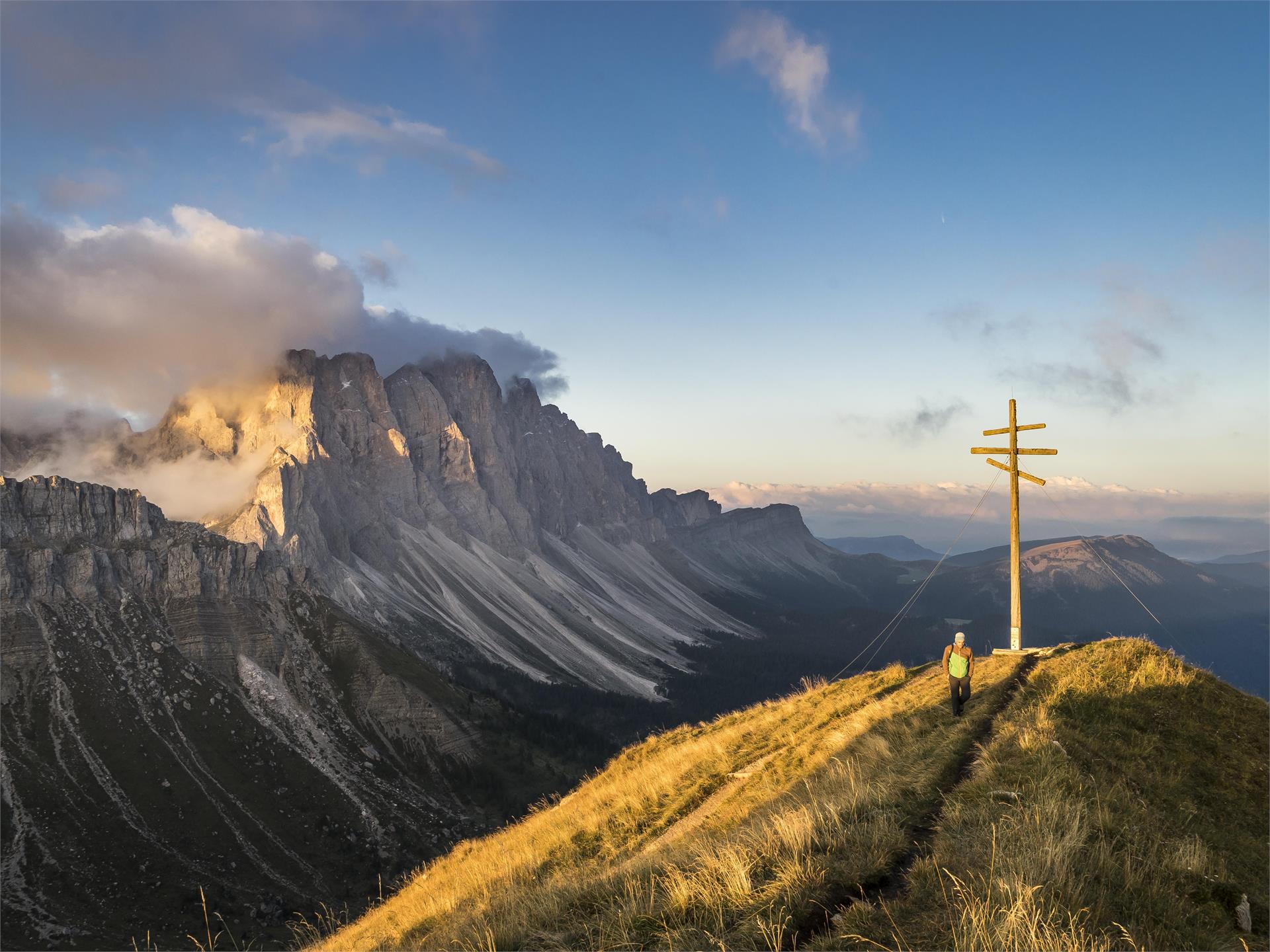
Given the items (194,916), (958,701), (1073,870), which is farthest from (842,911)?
(194,916)

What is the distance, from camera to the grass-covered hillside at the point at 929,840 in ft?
20.4

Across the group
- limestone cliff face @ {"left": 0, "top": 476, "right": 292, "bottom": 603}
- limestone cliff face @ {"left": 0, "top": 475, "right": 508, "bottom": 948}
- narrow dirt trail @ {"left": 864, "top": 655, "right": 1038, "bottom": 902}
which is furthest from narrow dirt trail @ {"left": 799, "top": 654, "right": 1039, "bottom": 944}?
limestone cliff face @ {"left": 0, "top": 476, "right": 292, "bottom": 603}

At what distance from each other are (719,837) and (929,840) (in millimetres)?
3347

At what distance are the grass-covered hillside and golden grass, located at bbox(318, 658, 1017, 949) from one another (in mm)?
40

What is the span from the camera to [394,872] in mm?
84562

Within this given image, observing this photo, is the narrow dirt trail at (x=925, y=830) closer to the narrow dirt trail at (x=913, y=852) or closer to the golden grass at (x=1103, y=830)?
the narrow dirt trail at (x=913, y=852)

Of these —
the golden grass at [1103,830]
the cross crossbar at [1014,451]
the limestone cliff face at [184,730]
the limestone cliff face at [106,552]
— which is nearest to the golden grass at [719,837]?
the golden grass at [1103,830]

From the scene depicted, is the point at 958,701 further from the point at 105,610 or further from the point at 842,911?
the point at 105,610

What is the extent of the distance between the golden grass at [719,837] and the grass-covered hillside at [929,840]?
4 cm

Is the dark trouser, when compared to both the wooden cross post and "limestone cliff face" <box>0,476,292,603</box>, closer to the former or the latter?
the wooden cross post

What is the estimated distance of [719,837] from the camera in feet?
33.6

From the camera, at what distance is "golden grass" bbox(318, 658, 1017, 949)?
6621mm

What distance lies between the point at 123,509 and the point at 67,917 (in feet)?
248

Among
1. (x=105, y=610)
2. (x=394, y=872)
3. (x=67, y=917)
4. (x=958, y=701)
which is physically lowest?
(x=394, y=872)
